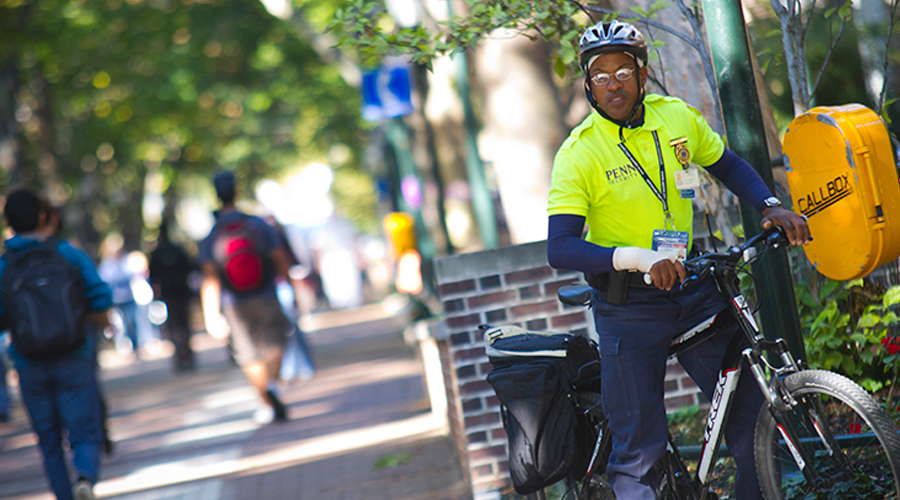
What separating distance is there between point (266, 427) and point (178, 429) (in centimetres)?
134

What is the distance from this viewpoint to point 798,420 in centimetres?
336

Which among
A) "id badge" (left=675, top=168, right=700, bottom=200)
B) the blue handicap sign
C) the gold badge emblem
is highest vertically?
the blue handicap sign

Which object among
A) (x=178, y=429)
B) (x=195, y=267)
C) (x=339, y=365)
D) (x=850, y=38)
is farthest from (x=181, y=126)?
(x=850, y=38)

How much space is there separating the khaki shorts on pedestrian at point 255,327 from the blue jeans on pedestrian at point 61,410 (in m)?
2.84

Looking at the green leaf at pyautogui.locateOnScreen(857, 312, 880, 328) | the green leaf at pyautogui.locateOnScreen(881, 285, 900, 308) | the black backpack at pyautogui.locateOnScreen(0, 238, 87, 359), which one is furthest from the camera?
the black backpack at pyautogui.locateOnScreen(0, 238, 87, 359)

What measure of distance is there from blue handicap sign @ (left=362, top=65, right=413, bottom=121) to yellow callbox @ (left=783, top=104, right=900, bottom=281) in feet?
35.4

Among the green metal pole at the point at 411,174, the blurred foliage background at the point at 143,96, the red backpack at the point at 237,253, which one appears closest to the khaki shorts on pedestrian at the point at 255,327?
the red backpack at the point at 237,253

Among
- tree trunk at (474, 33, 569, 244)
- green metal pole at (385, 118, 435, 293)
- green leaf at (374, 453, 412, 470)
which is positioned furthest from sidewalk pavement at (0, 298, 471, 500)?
green metal pole at (385, 118, 435, 293)

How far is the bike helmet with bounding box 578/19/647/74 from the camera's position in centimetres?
362

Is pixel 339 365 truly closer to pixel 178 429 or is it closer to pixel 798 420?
pixel 178 429

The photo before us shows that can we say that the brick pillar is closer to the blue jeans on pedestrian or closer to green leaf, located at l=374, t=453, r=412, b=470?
green leaf, located at l=374, t=453, r=412, b=470

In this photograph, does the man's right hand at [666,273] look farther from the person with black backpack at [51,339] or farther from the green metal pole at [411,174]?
the green metal pole at [411,174]

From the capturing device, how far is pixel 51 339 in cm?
611

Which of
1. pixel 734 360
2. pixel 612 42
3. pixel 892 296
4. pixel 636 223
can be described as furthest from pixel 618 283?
pixel 892 296
